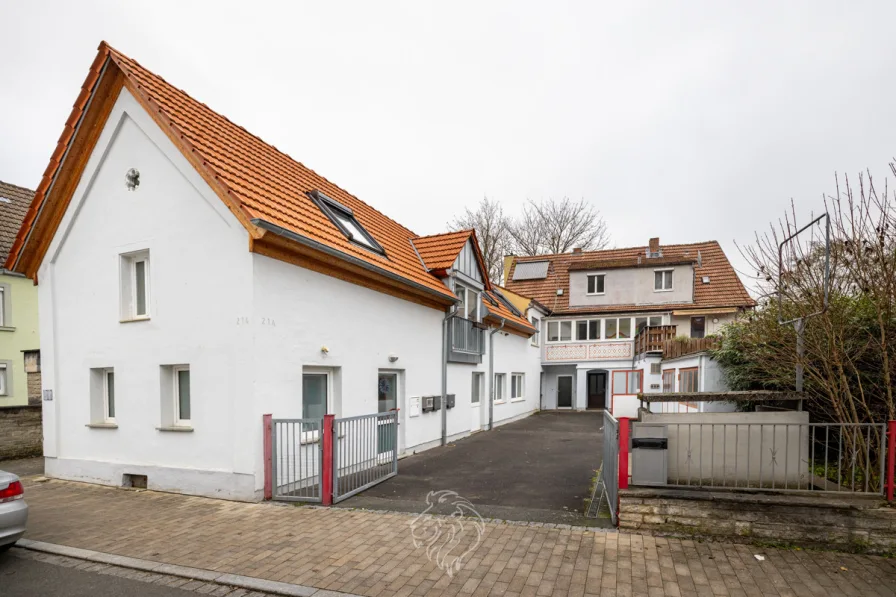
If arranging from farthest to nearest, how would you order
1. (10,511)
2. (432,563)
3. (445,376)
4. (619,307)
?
1. (619,307)
2. (445,376)
3. (10,511)
4. (432,563)

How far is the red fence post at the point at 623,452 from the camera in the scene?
227 inches

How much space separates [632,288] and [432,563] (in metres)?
23.8

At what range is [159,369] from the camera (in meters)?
7.87

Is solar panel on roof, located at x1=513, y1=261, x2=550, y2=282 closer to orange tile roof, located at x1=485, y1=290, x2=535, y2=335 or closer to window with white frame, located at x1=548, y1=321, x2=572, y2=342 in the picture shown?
window with white frame, located at x1=548, y1=321, x2=572, y2=342

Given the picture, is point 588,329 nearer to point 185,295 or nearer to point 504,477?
point 504,477

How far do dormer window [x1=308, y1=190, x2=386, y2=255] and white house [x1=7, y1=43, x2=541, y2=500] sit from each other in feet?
0.29

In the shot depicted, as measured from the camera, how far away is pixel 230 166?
8.08 metres

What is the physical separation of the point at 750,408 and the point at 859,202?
3500 millimetres

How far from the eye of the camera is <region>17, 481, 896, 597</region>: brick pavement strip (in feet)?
14.3

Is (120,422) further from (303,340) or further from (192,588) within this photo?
(192,588)

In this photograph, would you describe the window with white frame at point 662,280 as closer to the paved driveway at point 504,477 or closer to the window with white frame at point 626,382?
the window with white frame at point 626,382

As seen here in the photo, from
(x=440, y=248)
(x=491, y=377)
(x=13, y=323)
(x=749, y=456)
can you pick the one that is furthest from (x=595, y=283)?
(x=13, y=323)

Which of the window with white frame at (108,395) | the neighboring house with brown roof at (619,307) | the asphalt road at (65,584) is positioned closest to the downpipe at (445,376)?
the window with white frame at (108,395)

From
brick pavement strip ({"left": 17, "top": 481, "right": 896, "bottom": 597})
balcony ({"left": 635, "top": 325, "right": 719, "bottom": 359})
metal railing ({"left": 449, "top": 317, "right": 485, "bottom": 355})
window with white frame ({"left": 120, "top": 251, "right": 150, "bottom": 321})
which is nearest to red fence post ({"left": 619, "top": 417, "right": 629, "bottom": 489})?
brick pavement strip ({"left": 17, "top": 481, "right": 896, "bottom": 597})
